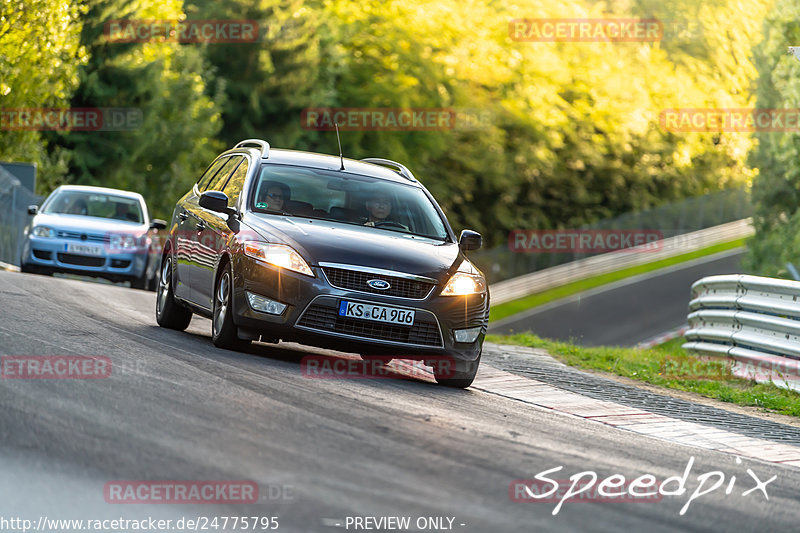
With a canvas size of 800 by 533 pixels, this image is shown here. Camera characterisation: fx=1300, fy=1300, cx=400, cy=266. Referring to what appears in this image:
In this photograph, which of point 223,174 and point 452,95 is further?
point 452,95

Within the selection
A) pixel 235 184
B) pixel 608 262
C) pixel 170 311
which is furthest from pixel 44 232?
pixel 608 262

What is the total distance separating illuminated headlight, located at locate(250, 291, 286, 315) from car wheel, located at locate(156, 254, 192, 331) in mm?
2530

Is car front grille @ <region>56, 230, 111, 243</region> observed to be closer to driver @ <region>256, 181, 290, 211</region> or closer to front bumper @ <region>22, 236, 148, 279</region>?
front bumper @ <region>22, 236, 148, 279</region>

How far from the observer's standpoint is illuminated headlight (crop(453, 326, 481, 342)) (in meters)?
10.2

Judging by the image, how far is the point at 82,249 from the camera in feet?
67.5

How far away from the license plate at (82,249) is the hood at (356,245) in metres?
10.6

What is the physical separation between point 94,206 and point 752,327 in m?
11.8

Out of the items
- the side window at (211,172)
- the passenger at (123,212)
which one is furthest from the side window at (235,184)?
the passenger at (123,212)

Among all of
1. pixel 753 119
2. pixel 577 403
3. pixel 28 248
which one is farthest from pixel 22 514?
pixel 753 119

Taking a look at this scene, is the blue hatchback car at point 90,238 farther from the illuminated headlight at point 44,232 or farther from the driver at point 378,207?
the driver at point 378,207

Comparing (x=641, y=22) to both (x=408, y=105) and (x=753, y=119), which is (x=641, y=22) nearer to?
(x=408, y=105)

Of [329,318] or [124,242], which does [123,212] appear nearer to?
[124,242]

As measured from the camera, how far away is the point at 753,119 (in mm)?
33719

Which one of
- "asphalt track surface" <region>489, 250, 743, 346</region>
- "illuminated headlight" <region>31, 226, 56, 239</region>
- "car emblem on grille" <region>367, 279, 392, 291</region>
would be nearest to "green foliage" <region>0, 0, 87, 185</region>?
"illuminated headlight" <region>31, 226, 56, 239</region>
